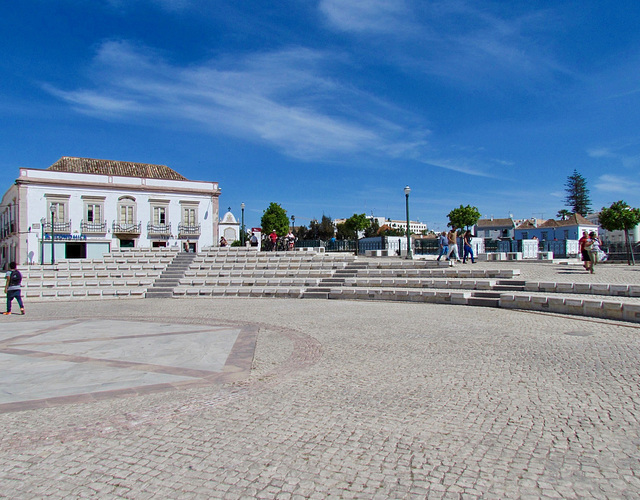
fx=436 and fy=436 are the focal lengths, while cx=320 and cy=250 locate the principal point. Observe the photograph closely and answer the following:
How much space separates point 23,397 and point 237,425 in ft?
9.42

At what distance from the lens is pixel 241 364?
22.1ft

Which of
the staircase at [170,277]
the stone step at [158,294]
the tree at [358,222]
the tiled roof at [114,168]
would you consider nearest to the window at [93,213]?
the tiled roof at [114,168]

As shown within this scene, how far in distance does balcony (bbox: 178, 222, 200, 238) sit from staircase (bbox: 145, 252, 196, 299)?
742 inches

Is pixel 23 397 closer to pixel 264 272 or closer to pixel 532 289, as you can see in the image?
pixel 532 289

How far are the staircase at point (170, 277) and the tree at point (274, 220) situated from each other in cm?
4667

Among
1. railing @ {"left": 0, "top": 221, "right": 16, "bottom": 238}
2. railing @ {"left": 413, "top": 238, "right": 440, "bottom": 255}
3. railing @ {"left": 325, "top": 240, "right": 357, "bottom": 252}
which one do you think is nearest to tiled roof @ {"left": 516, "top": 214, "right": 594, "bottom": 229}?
railing @ {"left": 413, "top": 238, "right": 440, "bottom": 255}

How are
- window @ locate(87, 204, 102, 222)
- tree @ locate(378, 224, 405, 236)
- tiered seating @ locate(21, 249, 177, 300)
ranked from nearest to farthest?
tiered seating @ locate(21, 249, 177, 300) → window @ locate(87, 204, 102, 222) → tree @ locate(378, 224, 405, 236)

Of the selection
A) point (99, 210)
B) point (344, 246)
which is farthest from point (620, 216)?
point (99, 210)

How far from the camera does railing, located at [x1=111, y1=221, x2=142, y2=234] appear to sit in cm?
4128

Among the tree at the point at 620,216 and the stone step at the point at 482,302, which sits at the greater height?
the tree at the point at 620,216

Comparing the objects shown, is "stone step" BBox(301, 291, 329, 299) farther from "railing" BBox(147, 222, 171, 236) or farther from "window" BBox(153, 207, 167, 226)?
"window" BBox(153, 207, 167, 226)

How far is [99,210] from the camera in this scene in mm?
40938

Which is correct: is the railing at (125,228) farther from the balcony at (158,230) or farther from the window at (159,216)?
the window at (159,216)

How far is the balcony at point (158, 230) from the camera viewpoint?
42844 millimetres
